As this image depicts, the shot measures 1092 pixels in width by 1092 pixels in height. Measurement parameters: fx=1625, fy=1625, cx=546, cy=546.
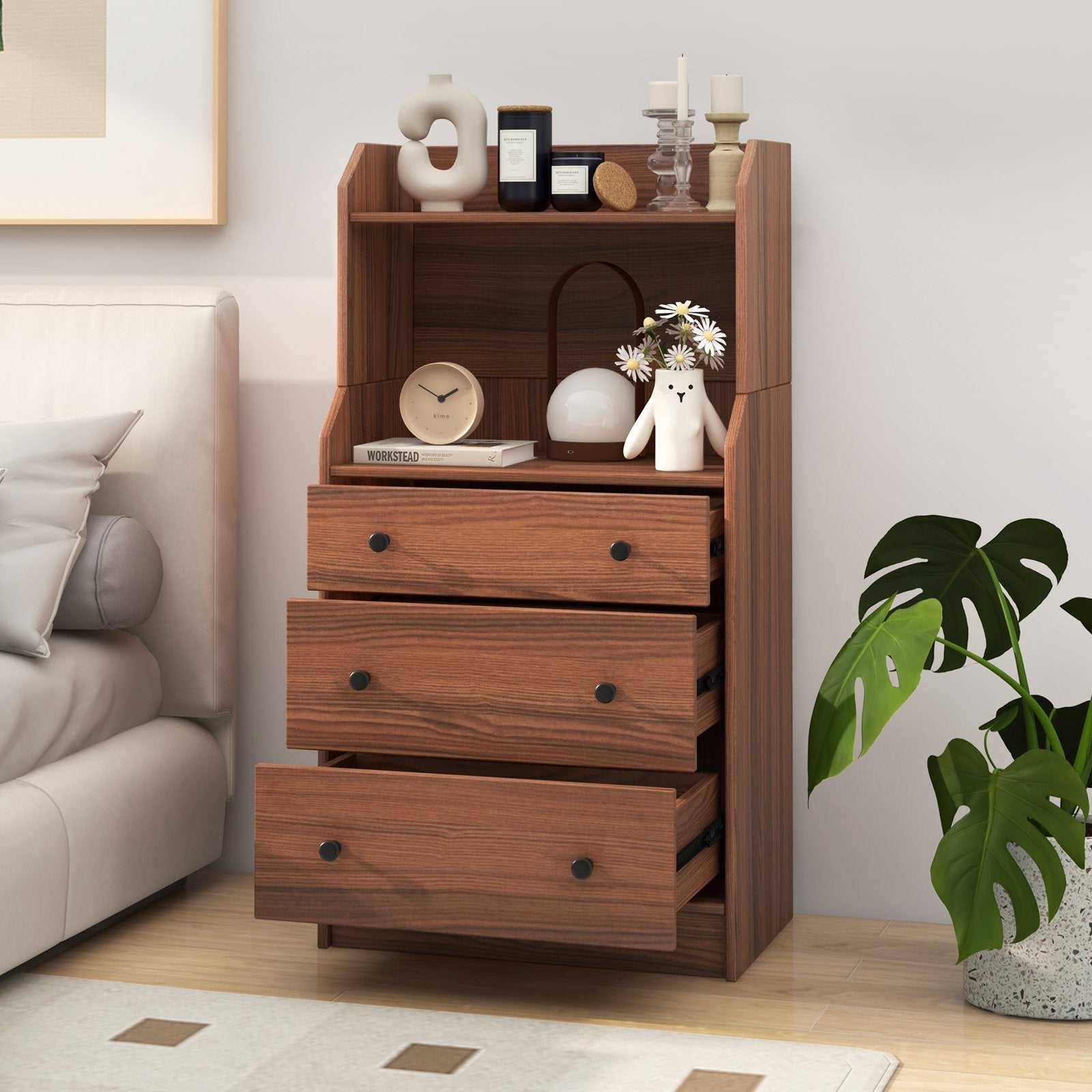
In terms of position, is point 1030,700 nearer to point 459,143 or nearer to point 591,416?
point 591,416

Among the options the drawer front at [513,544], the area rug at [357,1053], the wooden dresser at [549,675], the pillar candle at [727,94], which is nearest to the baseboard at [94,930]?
the area rug at [357,1053]

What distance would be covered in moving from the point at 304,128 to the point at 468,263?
41cm

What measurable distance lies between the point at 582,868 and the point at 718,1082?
34 cm

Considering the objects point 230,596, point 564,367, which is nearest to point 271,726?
point 230,596

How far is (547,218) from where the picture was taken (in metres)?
2.39

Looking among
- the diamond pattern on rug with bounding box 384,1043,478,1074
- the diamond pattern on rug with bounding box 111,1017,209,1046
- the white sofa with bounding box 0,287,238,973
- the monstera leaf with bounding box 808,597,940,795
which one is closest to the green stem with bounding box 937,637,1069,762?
the monstera leaf with bounding box 808,597,940,795

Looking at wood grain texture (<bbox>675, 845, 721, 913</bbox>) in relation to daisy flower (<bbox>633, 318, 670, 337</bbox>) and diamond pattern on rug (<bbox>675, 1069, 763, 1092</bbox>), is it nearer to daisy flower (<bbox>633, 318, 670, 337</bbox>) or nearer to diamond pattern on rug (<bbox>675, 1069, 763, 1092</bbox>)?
diamond pattern on rug (<bbox>675, 1069, 763, 1092</bbox>)

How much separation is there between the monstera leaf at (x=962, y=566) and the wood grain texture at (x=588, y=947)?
1.74 ft

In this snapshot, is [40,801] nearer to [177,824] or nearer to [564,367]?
[177,824]

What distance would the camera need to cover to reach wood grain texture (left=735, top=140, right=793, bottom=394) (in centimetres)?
231

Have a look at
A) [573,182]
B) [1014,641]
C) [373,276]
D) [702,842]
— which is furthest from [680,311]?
[702,842]

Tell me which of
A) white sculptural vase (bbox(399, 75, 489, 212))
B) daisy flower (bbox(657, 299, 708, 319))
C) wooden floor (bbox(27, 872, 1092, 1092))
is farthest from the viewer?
white sculptural vase (bbox(399, 75, 489, 212))

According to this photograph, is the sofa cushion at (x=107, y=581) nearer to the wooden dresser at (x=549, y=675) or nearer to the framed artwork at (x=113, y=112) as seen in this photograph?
the wooden dresser at (x=549, y=675)

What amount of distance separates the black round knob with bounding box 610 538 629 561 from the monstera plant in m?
0.32
